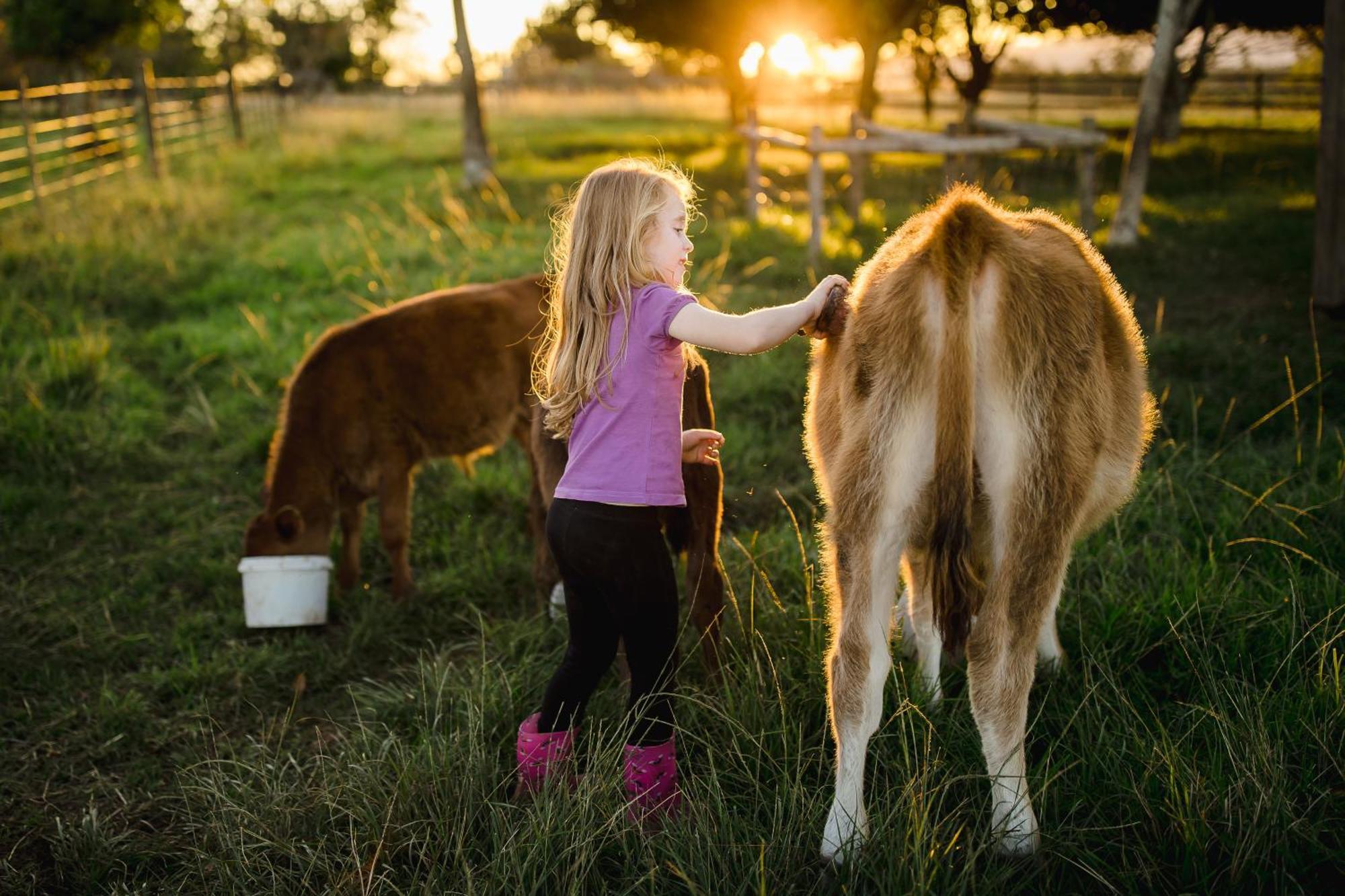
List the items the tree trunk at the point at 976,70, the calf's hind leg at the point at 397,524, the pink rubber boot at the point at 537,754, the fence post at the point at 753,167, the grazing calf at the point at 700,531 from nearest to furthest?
the pink rubber boot at the point at 537,754 → the grazing calf at the point at 700,531 → the calf's hind leg at the point at 397,524 → the fence post at the point at 753,167 → the tree trunk at the point at 976,70

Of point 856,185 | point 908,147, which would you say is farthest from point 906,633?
point 856,185

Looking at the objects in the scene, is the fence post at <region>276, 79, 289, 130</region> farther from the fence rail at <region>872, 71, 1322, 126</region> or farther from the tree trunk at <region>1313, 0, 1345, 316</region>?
the tree trunk at <region>1313, 0, 1345, 316</region>

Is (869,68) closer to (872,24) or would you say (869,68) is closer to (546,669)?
(872,24)

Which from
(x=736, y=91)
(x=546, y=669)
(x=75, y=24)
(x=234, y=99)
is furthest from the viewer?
(x=736, y=91)

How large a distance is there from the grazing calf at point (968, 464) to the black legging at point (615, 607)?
1.66 feet

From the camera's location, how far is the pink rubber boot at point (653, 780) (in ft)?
8.10

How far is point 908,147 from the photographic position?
989 cm

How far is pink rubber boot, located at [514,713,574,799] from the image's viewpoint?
2.58 metres

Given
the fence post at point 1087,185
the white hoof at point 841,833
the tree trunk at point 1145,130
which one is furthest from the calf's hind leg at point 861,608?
the fence post at point 1087,185

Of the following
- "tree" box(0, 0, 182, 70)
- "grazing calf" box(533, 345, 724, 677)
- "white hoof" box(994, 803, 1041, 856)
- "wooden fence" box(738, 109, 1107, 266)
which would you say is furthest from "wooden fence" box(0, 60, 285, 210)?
"white hoof" box(994, 803, 1041, 856)

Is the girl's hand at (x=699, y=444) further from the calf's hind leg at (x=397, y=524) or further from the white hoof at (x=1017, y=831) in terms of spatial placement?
the calf's hind leg at (x=397, y=524)

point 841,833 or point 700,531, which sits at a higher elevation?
point 700,531

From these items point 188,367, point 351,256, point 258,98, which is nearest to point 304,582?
point 188,367

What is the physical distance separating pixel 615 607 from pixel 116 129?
17094 mm
